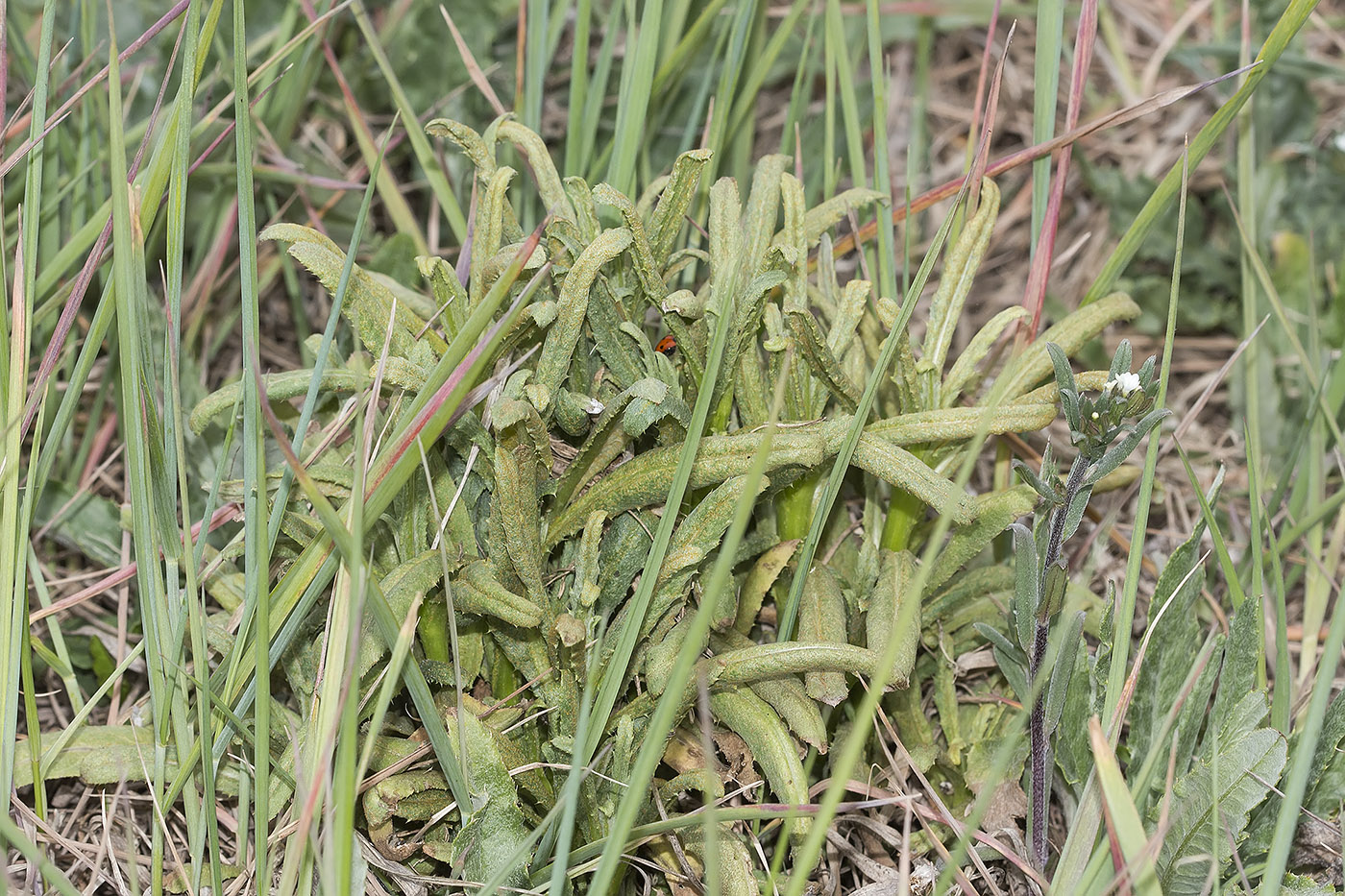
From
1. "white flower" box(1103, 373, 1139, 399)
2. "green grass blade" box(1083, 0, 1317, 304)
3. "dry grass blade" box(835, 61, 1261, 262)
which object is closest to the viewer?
"white flower" box(1103, 373, 1139, 399)

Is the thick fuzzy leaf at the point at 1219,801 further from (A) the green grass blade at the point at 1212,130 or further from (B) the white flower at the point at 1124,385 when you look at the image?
(A) the green grass blade at the point at 1212,130

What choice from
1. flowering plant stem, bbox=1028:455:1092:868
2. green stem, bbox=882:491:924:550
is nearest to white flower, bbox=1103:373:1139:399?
flowering plant stem, bbox=1028:455:1092:868

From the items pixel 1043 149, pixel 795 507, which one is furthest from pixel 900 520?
pixel 1043 149

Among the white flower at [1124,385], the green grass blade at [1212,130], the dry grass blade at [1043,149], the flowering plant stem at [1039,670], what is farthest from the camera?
the dry grass blade at [1043,149]

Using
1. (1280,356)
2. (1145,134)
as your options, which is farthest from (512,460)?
(1145,134)

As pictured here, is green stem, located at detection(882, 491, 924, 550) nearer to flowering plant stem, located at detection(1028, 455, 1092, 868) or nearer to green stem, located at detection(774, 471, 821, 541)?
green stem, located at detection(774, 471, 821, 541)

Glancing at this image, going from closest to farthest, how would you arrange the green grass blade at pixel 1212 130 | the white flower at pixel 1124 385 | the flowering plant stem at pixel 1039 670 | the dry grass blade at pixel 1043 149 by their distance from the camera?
1. the white flower at pixel 1124 385
2. the flowering plant stem at pixel 1039 670
3. the green grass blade at pixel 1212 130
4. the dry grass blade at pixel 1043 149

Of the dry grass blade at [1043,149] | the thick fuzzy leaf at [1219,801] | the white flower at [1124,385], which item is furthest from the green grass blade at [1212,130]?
the thick fuzzy leaf at [1219,801]

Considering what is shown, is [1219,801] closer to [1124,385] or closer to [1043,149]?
[1124,385]

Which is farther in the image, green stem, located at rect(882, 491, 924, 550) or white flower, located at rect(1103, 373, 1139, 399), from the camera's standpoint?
green stem, located at rect(882, 491, 924, 550)

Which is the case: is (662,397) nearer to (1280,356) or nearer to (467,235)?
(467,235)
